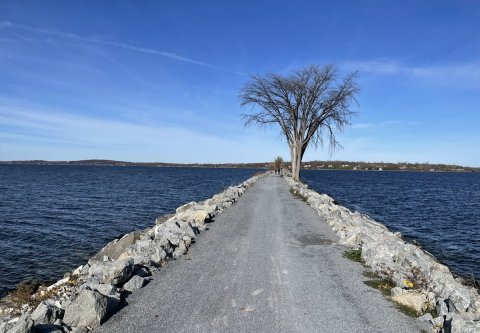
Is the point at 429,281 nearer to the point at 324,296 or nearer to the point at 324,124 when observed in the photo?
the point at 324,296

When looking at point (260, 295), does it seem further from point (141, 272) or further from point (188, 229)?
point (188, 229)

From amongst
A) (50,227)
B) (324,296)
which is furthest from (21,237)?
(324,296)

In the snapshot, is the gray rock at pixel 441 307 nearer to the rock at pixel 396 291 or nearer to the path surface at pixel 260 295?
the path surface at pixel 260 295

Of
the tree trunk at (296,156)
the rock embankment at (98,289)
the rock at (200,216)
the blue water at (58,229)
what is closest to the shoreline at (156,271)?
the rock embankment at (98,289)

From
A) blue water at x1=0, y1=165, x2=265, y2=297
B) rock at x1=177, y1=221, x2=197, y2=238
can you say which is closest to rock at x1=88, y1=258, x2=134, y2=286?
rock at x1=177, y1=221, x2=197, y2=238

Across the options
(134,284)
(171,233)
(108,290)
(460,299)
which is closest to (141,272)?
(134,284)

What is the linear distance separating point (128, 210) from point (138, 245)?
16.4 m

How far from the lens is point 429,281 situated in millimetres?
5934

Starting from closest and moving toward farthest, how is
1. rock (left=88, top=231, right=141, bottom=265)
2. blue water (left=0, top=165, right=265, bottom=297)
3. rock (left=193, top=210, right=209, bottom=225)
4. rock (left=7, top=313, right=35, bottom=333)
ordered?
rock (left=7, top=313, right=35, bottom=333)
rock (left=88, top=231, right=141, bottom=265)
blue water (left=0, top=165, right=265, bottom=297)
rock (left=193, top=210, right=209, bottom=225)

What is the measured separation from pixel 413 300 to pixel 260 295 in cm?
262

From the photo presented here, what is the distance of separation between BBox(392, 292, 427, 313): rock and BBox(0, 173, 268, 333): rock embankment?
4809 mm

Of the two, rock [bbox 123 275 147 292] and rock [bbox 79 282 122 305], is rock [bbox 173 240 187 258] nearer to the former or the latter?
rock [bbox 123 275 147 292]

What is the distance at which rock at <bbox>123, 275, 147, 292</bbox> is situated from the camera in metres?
5.95

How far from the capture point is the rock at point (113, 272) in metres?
6.01
